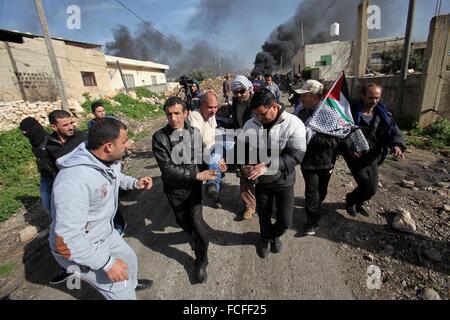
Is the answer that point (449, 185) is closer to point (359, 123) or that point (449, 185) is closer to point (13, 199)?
point (359, 123)

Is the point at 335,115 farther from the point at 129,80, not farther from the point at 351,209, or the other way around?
the point at 129,80

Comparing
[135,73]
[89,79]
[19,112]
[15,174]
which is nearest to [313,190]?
[15,174]

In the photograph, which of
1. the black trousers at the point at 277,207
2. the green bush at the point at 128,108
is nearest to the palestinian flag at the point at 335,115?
the black trousers at the point at 277,207

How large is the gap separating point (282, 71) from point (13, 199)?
158 ft

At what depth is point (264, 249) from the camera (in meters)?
2.91

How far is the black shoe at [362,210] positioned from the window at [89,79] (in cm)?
1727

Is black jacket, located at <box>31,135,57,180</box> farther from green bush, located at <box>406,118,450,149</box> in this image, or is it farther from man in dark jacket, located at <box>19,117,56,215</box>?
green bush, located at <box>406,118,450,149</box>

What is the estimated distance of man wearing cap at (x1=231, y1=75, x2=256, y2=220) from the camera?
3480mm

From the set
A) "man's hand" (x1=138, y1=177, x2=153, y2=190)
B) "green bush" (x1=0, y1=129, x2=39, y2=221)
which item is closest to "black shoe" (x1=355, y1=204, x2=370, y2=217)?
"man's hand" (x1=138, y1=177, x2=153, y2=190)

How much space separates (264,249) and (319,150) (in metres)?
1.37

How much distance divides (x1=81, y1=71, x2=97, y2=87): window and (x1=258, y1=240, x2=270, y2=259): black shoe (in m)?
16.9

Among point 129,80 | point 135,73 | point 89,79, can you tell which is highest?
point 135,73

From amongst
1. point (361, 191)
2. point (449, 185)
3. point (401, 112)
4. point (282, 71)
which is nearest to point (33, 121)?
point (361, 191)

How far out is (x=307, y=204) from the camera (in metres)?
3.10
